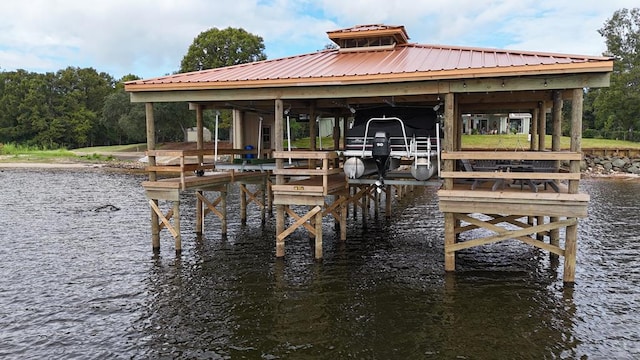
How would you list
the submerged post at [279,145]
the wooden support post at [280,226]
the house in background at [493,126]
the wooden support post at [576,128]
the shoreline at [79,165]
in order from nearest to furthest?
the wooden support post at [576,128], the submerged post at [279,145], the wooden support post at [280,226], the shoreline at [79,165], the house in background at [493,126]

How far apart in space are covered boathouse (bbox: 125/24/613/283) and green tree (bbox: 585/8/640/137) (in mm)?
38068

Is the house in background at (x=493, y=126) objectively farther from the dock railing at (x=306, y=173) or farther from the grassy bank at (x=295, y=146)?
the dock railing at (x=306, y=173)

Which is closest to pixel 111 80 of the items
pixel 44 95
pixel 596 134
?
pixel 44 95

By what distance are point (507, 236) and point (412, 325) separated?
322 cm

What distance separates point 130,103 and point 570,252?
51.9 metres

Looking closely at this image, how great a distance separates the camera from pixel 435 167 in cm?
1173

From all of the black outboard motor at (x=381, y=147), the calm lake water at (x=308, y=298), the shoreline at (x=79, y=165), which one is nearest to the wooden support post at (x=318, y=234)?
the calm lake water at (x=308, y=298)

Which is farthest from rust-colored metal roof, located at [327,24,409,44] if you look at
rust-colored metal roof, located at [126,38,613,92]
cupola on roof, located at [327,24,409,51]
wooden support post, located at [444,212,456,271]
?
wooden support post, located at [444,212,456,271]

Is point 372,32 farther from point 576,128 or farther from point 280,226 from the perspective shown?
point 576,128

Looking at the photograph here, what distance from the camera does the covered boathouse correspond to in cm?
962

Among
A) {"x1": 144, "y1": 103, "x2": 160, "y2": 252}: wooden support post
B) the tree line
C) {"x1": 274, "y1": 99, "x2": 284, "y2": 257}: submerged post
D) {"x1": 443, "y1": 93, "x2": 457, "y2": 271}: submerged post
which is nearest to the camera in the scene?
{"x1": 443, "y1": 93, "x2": 457, "y2": 271}: submerged post

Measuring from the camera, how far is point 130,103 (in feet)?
175

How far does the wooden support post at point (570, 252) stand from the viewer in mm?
9766

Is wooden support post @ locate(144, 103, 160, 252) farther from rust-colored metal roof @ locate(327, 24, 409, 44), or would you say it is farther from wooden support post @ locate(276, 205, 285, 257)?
rust-colored metal roof @ locate(327, 24, 409, 44)
